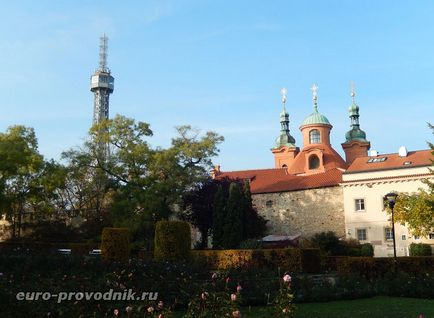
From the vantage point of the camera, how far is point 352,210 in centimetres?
4272

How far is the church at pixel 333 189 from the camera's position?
41.0 meters

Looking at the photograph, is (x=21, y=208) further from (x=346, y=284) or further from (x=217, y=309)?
(x=217, y=309)

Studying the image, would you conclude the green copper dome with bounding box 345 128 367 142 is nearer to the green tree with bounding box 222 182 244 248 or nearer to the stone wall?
the stone wall

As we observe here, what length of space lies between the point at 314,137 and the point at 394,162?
12.5 metres

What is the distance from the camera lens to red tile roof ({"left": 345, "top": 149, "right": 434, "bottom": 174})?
41.3 metres

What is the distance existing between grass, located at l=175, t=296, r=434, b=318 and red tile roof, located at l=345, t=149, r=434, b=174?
2897 cm

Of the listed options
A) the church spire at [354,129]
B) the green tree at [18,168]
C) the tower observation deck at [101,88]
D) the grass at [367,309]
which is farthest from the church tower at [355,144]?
the tower observation deck at [101,88]

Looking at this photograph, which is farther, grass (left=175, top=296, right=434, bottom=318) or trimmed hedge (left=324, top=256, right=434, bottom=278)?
trimmed hedge (left=324, top=256, right=434, bottom=278)

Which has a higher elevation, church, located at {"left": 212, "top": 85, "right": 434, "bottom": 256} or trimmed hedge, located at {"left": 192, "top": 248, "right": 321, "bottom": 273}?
church, located at {"left": 212, "top": 85, "right": 434, "bottom": 256}

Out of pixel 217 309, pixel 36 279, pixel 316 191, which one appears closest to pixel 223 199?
pixel 316 191

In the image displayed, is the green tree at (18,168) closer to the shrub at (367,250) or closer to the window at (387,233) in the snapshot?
the shrub at (367,250)

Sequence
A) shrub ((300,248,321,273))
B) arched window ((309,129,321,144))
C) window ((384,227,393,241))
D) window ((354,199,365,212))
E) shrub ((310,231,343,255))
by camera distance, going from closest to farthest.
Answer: shrub ((300,248,321,273)), shrub ((310,231,343,255)), window ((384,227,393,241)), window ((354,199,365,212)), arched window ((309,129,321,144))

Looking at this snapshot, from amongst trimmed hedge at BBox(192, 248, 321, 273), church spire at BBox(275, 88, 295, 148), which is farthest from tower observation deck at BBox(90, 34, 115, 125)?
trimmed hedge at BBox(192, 248, 321, 273)

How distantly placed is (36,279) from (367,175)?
35.0m
